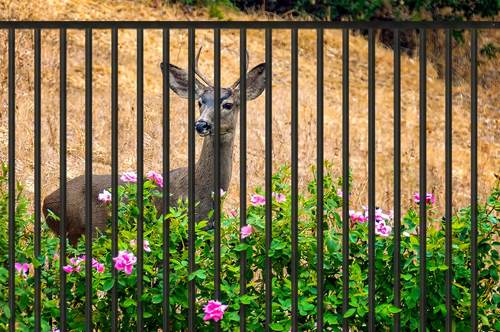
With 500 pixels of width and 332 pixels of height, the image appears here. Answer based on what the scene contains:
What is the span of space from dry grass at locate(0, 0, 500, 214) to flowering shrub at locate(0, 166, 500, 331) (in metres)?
4.99

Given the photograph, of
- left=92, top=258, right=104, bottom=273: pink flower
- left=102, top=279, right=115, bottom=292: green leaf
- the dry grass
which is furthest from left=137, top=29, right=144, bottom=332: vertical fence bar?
the dry grass

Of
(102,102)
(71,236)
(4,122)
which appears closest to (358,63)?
(102,102)

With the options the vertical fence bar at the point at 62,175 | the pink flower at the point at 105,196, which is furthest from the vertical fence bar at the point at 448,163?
the pink flower at the point at 105,196

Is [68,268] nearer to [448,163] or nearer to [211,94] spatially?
[448,163]

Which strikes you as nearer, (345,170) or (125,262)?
(345,170)

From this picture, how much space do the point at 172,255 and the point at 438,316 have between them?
1082mm

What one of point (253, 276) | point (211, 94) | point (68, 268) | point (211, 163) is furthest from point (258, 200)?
point (211, 163)

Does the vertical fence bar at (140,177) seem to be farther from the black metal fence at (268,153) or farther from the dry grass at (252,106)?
the dry grass at (252,106)

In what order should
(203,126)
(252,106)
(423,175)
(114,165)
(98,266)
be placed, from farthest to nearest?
(252,106) < (203,126) < (98,266) < (114,165) < (423,175)

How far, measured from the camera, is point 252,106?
43.9 feet

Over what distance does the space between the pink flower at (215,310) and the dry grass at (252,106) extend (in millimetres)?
5401

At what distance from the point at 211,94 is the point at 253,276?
6.22 feet

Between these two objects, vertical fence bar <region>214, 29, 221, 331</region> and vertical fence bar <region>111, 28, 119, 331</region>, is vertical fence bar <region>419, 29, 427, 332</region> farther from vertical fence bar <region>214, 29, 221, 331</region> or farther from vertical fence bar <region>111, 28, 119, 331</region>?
vertical fence bar <region>111, 28, 119, 331</region>

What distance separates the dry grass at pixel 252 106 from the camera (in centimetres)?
1177
